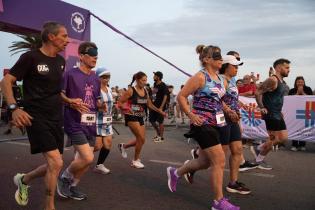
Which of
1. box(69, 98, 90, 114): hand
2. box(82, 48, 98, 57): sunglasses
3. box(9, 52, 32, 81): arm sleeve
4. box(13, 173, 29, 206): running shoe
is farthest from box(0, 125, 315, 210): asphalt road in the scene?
box(82, 48, 98, 57): sunglasses

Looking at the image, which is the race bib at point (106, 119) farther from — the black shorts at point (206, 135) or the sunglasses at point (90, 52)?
the black shorts at point (206, 135)

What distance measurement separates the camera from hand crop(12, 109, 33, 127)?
3.48 metres

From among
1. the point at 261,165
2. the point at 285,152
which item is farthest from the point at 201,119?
the point at 285,152

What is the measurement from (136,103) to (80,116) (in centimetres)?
249

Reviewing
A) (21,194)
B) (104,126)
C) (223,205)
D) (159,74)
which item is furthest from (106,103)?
(159,74)

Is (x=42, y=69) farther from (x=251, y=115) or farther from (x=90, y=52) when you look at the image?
(x=251, y=115)

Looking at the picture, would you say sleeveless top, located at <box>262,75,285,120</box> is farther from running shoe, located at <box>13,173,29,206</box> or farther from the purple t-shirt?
running shoe, located at <box>13,173,29,206</box>

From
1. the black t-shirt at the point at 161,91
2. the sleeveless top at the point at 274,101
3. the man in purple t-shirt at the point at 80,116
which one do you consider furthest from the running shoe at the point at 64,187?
the black t-shirt at the point at 161,91

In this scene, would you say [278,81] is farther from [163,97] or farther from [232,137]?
[163,97]

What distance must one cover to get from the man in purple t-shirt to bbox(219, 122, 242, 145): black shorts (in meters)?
1.63

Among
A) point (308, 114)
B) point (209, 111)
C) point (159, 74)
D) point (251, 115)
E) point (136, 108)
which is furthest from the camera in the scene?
point (159, 74)

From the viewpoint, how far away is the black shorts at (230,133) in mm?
5098

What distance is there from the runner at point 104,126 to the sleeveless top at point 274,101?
8.43 feet

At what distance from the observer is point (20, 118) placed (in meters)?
3.47
